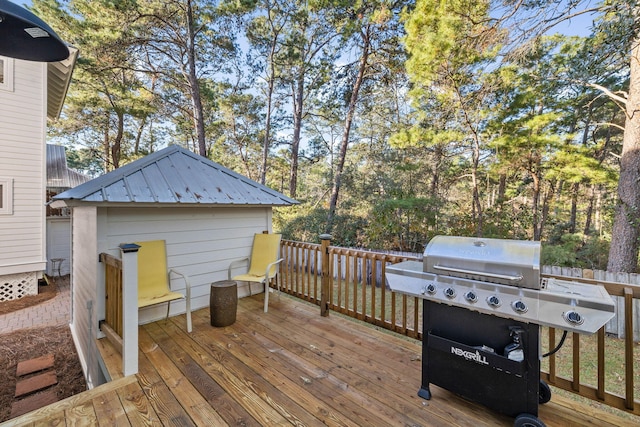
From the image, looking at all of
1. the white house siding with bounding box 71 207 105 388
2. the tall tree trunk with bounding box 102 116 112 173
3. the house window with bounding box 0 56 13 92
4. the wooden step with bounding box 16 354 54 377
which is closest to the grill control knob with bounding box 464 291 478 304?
the white house siding with bounding box 71 207 105 388

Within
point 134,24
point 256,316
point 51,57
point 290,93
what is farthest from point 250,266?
point 290,93

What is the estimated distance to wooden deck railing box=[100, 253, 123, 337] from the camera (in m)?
2.72

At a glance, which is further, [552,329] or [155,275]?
[155,275]

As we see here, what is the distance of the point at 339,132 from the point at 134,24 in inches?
391

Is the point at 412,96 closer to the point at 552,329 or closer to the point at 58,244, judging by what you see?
the point at 552,329

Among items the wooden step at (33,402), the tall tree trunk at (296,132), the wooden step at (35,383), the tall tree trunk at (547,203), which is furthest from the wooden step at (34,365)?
the tall tree trunk at (547,203)

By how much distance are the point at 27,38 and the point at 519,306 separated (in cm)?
350

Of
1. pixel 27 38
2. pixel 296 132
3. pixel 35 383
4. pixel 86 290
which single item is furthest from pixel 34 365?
pixel 296 132

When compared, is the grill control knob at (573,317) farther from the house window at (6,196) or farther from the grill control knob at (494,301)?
the house window at (6,196)

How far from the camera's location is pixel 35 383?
132 inches

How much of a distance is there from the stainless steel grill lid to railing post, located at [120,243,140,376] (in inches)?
99.7

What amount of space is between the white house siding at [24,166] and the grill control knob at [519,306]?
9196 millimetres

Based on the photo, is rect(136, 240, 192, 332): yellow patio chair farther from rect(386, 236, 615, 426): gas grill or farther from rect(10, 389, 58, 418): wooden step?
rect(386, 236, 615, 426): gas grill

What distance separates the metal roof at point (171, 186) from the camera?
10.1ft
